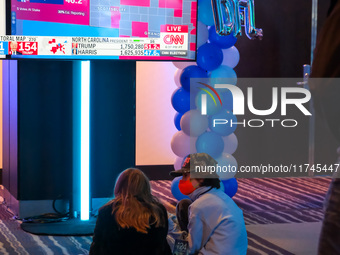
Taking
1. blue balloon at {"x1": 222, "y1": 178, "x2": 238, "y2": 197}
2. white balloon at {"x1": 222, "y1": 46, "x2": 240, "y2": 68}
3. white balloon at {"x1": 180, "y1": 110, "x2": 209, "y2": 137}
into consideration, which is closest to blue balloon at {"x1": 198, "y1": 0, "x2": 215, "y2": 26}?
white balloon at {"x1": 222, "y1": 46, "x2": 240, "y2": 68}

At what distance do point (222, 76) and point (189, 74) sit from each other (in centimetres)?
31

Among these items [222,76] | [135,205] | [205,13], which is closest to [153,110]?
[222,76]

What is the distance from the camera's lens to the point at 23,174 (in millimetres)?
5211

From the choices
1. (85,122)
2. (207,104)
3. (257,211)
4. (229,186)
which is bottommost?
(257,211)

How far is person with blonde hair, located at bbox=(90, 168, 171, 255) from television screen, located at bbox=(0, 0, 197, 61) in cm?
227

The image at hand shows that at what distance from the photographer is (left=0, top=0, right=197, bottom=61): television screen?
466 cm

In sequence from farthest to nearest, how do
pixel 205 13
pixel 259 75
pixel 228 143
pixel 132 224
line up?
pixel 259 75
pixel 228 143
pixel 205 13
pixel 132 224

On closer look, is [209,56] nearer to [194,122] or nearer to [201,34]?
[201,34]

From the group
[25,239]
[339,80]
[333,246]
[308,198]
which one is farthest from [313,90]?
[308,198]

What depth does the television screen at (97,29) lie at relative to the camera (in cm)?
466

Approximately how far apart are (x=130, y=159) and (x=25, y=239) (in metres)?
1.31

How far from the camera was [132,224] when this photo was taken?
102 inches

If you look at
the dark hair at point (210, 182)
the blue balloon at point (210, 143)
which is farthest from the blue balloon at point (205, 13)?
the dark hair at point (210, 182)

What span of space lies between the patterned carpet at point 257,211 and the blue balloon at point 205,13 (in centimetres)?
180
